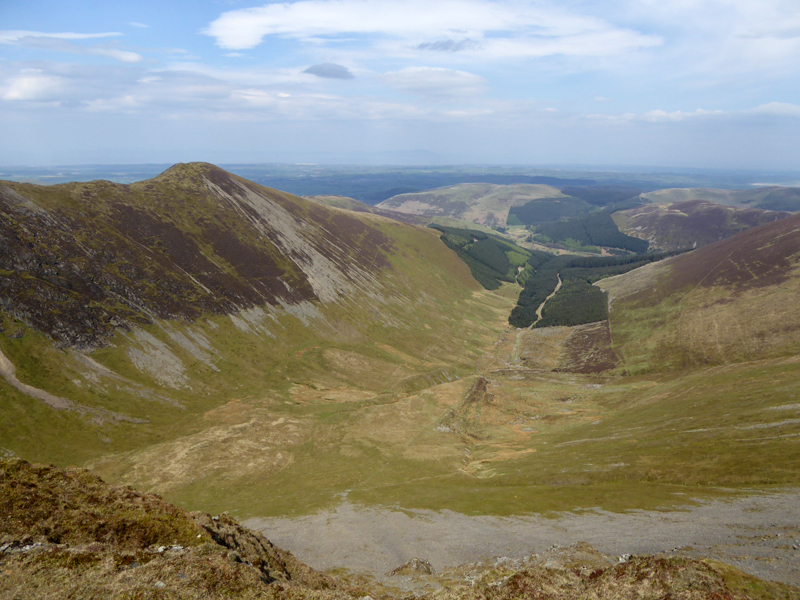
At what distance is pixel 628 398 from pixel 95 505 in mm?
116016

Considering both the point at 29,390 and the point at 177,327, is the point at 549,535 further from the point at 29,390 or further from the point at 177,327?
the point at 177,327

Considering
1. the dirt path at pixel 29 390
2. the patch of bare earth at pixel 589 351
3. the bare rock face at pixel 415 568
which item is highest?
the dirt path at pixel 29 390

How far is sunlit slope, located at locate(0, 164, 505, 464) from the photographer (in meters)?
86.6

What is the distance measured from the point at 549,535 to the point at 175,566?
39.3 metres

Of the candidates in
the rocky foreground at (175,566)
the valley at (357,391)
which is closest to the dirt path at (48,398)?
the valley at (357,391)

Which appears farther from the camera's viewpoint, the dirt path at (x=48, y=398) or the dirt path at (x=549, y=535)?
the dirt path at (x=48, y=398)

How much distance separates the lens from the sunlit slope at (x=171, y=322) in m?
86.6

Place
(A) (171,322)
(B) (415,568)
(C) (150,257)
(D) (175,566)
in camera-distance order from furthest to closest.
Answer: (C) (150,257) → (A) (171,322) → (B) (415,568) → (D) (175,566)

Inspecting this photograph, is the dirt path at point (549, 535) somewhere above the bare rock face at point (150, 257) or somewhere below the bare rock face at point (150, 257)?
below

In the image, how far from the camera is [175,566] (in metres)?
28.8

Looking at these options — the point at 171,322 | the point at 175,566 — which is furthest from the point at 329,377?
the point at 175,566

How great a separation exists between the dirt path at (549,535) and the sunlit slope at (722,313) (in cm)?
9790

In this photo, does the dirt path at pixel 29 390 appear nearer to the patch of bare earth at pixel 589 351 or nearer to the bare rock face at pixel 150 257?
the bare rock face at pixel 150 257

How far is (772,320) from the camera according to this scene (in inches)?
5118
